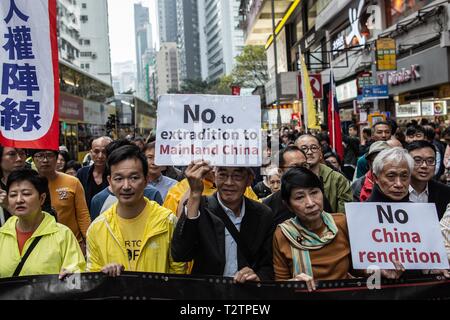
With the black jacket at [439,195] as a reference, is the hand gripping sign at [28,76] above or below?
above

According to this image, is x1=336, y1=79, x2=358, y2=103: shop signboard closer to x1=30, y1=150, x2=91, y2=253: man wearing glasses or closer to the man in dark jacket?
x1=30, y1=150, x2=91, y2=253: man wearing glasses

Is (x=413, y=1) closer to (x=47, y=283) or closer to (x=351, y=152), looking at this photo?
(x=351, y=152)

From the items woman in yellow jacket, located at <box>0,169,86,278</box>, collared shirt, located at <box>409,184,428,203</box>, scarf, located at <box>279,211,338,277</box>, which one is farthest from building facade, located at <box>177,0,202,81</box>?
scarf, located at <box>279,211,338,277</box>

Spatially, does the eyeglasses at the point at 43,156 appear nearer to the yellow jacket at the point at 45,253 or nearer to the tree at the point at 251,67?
the yellow jacket at the point at 45,253

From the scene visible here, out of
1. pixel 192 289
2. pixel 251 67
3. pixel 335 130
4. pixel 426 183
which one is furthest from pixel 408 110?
pixel 251 67

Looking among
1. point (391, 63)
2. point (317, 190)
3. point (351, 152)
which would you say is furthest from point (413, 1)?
point (317, 190)

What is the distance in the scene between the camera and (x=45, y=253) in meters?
3.13

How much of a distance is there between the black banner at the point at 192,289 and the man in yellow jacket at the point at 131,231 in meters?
0.21

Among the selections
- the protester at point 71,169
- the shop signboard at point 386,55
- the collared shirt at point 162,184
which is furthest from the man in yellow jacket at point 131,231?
the shop signboard at point 386,55

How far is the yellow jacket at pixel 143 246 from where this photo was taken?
3.23 meters

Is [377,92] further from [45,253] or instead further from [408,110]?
[45,253]

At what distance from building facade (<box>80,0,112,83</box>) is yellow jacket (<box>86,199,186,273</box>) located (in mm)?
83177

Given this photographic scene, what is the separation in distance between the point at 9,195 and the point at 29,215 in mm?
255

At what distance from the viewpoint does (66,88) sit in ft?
53.2
